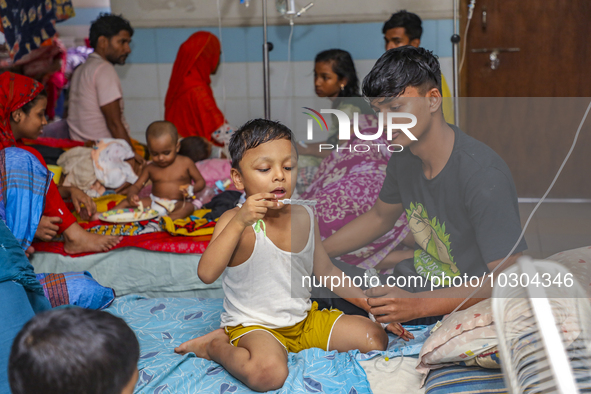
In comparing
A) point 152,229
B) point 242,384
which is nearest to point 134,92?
point 152,229

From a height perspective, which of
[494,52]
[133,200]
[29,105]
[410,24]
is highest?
[410,24]

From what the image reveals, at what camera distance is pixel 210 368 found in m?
1.35

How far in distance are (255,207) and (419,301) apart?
498mm

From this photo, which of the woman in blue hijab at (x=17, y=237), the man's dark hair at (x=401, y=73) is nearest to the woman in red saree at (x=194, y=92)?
the woman in blue hijab at (x=17, y=237)

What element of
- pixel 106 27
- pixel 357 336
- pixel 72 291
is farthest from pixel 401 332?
pixel 106 27

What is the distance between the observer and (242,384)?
Answer: 49.6 inches

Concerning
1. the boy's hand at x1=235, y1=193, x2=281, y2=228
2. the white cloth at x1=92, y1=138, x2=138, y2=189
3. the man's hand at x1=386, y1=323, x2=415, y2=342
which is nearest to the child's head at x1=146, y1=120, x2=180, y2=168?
the white cloth at x1=92, y1=138, x2=138, y2=189

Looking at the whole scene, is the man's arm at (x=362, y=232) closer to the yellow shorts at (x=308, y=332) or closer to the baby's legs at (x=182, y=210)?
the yellow shorts at (x=308, y=332)

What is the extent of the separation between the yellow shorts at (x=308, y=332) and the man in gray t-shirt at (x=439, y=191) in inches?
7.1

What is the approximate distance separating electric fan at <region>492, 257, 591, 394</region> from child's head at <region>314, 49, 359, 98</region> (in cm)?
223

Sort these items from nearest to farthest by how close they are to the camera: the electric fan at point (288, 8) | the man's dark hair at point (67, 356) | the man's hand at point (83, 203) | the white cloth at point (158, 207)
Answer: the man's dark hair at point (67, 356) < the man's hand at point (83, 203) < the white cloth at point (158, 207) < the electric fan at point (288, 8)

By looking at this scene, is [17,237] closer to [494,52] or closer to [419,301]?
[419,301]

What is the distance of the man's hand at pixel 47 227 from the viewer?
2.04 m

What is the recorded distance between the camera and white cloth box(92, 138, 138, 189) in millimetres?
2766
